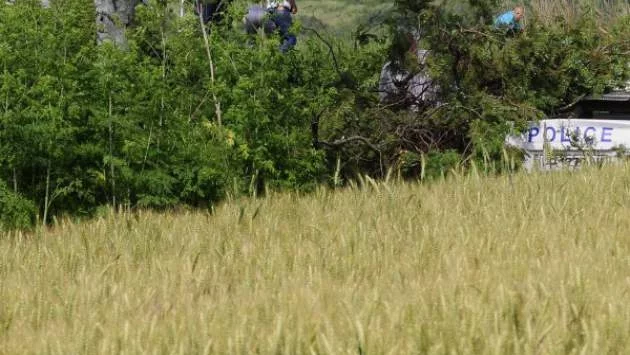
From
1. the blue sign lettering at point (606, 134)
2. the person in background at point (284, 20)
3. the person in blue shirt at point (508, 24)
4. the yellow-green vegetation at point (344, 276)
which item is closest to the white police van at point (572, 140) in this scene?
the blue sign lettering at point (606, 134)

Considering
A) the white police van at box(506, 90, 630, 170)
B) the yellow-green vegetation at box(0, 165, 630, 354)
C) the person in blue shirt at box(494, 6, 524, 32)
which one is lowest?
the yellow-green vegetation at box(0, 165, 630, 354)

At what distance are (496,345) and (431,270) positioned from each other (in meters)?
1.38

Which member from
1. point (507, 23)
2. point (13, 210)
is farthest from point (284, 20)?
point (13, 210)

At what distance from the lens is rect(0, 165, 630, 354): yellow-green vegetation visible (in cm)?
333

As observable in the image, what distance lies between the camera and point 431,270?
4504 millimetres

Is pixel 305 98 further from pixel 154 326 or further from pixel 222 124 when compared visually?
pixel 154 326

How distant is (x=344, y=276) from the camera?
4566 millimetres

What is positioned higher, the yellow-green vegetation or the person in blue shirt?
the person in blue shirt

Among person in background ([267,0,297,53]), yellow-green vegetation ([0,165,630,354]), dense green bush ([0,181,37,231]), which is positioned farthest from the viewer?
person in background ([267,0,297,53])

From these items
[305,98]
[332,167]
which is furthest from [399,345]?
[332,167]

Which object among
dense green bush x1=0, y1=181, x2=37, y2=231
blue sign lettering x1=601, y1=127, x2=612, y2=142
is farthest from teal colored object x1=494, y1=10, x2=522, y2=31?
dense green bush x1=0, y1=181, x2=37, y2=231

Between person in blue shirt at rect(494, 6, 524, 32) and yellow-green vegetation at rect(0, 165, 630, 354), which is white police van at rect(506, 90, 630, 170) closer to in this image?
person in blue shirt at rect(494, 6, 524, 32)

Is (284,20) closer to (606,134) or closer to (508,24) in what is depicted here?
(508,24)

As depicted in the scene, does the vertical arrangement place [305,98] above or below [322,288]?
above
